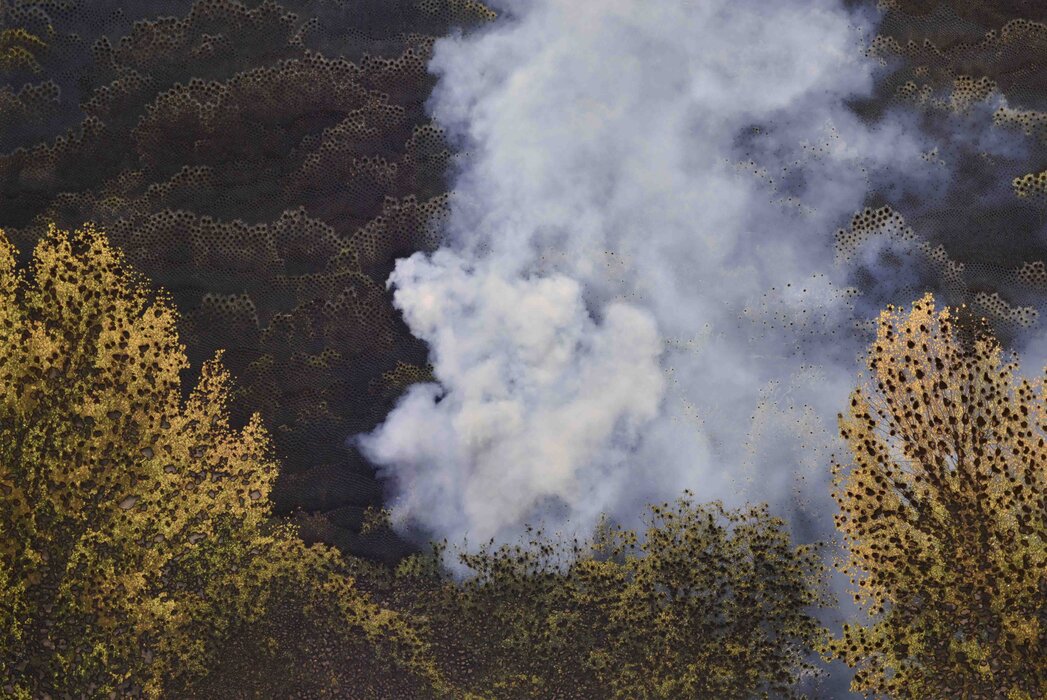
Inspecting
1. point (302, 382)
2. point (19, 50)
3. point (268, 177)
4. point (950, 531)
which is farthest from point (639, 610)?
point (19, 50)

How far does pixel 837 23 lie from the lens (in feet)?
33.0

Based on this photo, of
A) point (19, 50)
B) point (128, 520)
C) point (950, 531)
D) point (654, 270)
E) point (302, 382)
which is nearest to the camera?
point (950, 531)

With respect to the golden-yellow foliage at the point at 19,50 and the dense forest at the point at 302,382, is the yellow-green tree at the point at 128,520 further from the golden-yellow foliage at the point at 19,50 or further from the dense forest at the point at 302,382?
the golden-yellow foliage at the point at 19,50

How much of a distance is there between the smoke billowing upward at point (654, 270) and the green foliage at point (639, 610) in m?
0.36

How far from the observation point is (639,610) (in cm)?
999

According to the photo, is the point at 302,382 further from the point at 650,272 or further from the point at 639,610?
the point at 639,610

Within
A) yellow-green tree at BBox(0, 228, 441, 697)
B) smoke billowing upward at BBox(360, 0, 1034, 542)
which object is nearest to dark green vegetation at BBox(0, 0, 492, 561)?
yellow-green tree at BBox(0, 228, 441, 697)

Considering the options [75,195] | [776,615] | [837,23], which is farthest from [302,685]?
[837,23]

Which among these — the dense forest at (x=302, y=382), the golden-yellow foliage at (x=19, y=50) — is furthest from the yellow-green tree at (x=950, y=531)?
the golden-yellow foliage at (x=19, y=50)

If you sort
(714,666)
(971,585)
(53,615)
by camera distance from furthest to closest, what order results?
(714,666) < (53,615) < (971,585)

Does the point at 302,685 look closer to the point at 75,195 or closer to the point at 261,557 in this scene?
the point at 261,557

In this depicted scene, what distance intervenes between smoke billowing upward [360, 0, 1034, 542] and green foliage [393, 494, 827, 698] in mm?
361

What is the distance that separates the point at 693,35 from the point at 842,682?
620cm

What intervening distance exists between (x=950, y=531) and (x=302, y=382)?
608 centimetres
